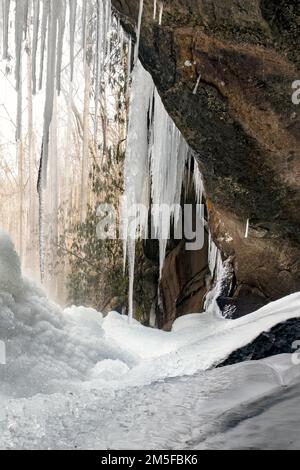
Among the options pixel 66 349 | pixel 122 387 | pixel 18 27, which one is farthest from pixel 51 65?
pixel 122 387

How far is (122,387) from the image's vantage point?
11.0ft

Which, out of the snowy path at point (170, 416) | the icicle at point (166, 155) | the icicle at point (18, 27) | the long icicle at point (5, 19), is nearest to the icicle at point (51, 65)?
the icicle at point (18, 27)

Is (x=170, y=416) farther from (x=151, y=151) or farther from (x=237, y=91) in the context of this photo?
(x=151, y=151)

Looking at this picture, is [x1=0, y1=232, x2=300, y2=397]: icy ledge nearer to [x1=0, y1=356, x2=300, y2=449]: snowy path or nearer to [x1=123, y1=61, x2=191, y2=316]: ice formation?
[x1=0, y1=356, x2=300, y2=449]: snowy path

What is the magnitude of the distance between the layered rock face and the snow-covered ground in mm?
1343

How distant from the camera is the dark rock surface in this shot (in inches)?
141

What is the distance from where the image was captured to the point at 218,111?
192 inches

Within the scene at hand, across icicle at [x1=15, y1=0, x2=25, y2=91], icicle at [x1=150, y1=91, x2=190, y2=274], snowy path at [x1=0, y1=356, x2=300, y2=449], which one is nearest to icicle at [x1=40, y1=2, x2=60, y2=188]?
icicle at [x1=15, y1=0, x2=25, y2=91]

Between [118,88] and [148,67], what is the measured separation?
5.82 m

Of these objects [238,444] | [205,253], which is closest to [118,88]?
[205,253]

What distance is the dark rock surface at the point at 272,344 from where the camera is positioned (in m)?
3.58

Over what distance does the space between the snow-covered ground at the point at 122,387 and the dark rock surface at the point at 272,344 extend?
6 cm

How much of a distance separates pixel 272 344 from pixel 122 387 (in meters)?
0.95
